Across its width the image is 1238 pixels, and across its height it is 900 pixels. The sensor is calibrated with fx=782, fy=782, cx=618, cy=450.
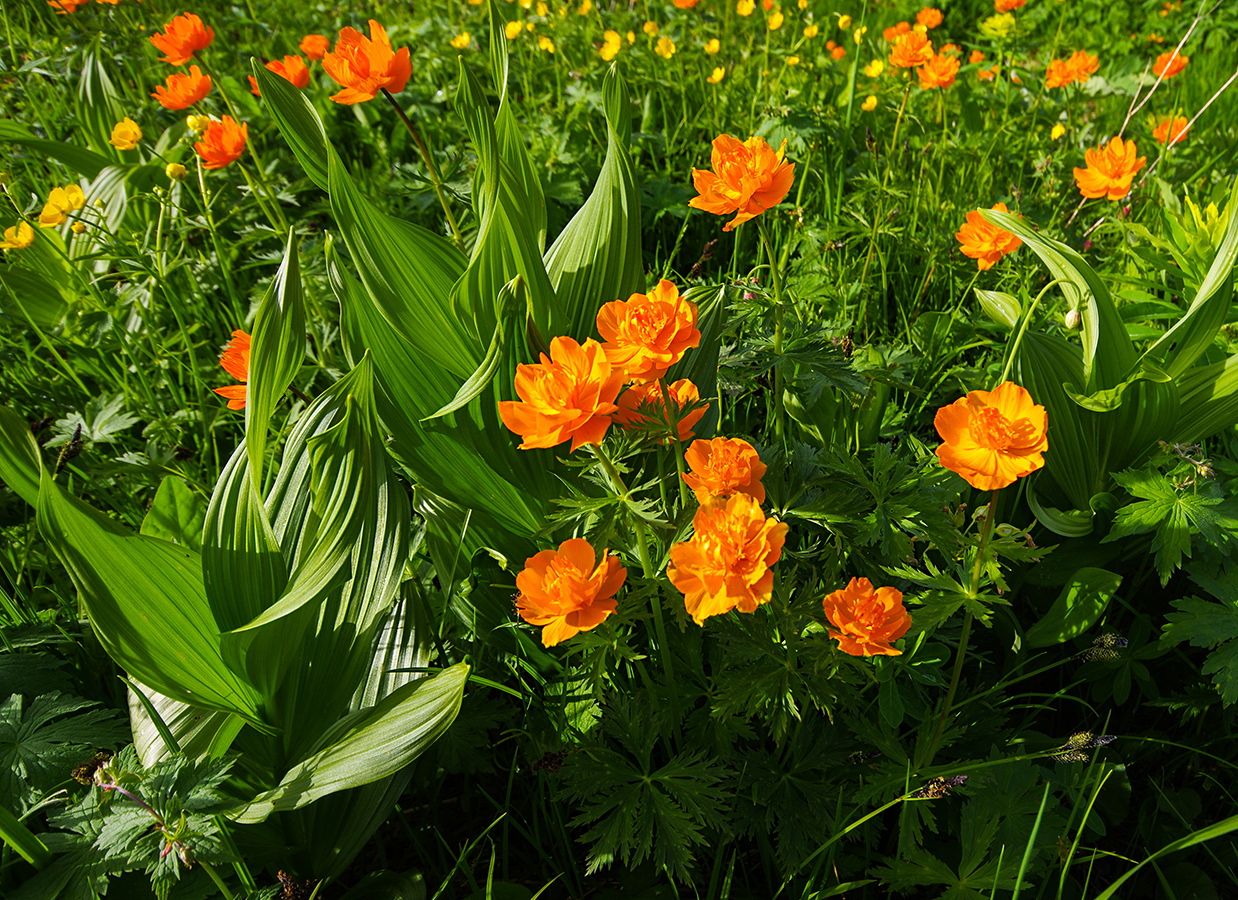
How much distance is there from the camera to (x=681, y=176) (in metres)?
2.73

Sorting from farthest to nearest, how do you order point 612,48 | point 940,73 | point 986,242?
point 612,48, point 940,73, point 986,242

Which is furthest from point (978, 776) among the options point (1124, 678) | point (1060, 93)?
point (1060, 93)

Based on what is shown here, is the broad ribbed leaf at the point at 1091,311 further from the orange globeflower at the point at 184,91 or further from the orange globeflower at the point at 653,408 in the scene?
the orange globeflower at the point at 184,91

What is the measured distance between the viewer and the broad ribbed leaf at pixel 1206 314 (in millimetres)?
1345

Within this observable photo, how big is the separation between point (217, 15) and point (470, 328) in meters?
3.57

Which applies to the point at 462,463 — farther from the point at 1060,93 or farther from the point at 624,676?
the point at 1060,93

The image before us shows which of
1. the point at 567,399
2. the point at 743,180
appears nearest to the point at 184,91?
the point at 743,180

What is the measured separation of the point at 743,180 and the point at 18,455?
1116 millimetres

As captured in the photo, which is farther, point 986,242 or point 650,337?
point 986,242

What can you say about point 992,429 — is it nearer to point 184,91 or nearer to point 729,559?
point 729,559

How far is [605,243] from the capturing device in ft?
4.77

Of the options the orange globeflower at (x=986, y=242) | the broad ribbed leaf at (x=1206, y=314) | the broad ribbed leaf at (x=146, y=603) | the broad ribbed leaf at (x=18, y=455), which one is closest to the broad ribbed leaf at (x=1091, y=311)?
the broad ribbed leaf at (x=1206, y=314)

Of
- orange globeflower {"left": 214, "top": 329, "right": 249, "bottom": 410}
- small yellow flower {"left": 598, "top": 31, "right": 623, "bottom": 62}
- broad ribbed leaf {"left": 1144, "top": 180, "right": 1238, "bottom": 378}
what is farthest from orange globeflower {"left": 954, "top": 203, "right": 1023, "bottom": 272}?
small yellow flower {"left": 598, "top": 31, "right": 623, "bottom": 62}

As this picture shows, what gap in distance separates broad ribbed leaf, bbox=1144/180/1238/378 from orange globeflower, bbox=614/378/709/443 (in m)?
0.87
